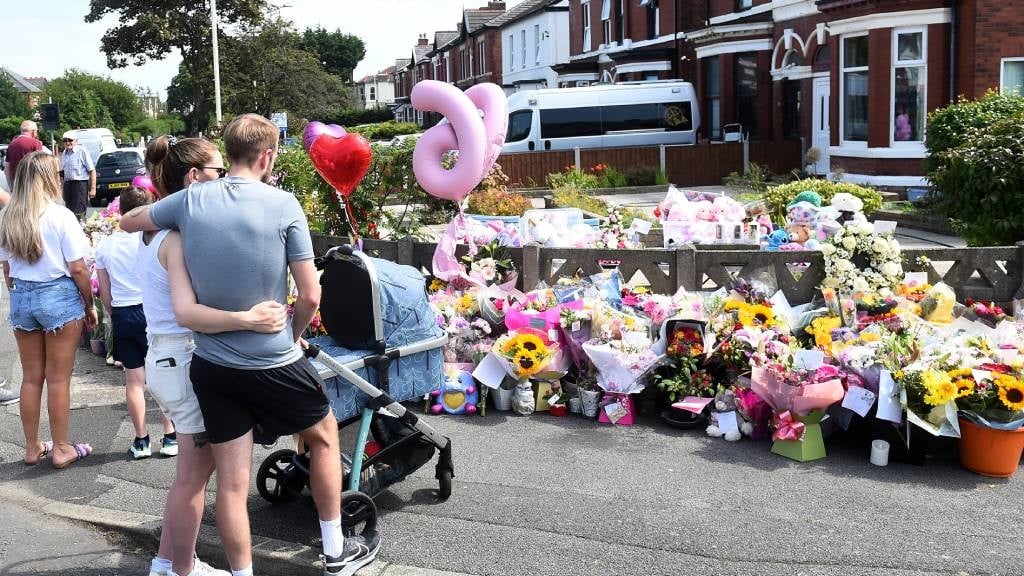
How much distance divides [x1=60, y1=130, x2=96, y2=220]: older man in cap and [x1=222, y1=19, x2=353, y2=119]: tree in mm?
30637

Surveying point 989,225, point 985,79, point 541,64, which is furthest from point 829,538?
point 541,64

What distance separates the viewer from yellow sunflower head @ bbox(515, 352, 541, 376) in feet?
20.9

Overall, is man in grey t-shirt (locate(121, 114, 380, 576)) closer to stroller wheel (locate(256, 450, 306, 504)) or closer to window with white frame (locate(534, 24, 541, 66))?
stroller wheel (locate(256, 450, 306, 504))

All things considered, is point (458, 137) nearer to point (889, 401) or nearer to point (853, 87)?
point (889, 401)

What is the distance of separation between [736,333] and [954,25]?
51.9ft

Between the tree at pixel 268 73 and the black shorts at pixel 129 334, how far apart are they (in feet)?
139

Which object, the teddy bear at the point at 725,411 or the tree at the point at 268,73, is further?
the tree at the point at 268,73

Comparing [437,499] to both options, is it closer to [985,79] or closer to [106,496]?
[106,496]

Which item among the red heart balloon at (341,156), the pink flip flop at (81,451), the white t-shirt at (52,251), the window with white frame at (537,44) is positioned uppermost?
the window with white frame at (537,44)

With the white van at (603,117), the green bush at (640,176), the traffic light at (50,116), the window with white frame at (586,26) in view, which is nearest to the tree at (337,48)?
the window with white frame at (586,26)

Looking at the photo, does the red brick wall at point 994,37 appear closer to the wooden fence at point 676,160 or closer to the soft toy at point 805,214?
the wooden fence at point 676,160

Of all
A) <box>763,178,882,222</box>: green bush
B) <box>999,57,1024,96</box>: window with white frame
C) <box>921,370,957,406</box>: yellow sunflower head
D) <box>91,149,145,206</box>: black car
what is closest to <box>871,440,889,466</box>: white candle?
<box>921,370,957,406</box>: yellow sunflower head

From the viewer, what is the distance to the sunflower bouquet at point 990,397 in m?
5.27

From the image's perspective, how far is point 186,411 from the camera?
3855 millimetres
